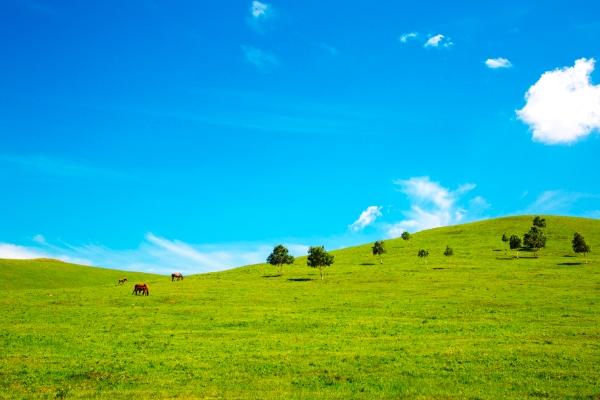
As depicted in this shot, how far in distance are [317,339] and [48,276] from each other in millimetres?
94856

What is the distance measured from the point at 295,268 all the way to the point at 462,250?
142 ft

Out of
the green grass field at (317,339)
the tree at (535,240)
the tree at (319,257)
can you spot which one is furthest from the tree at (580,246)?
the tree at (319,257)

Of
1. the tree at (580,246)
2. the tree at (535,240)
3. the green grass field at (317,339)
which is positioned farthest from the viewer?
the tree at (535,240)

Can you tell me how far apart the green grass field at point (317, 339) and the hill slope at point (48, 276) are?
36703 mm

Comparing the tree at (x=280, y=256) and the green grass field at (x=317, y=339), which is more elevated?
the tree at (x=280, y=256)

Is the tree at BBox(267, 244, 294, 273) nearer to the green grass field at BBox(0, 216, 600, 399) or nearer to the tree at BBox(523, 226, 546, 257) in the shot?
the green grass field at BBox(0, 216, 600, 399)

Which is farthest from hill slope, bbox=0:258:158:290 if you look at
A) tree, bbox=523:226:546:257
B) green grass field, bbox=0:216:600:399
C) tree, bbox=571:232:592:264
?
tree, bbox=571:232:592:264

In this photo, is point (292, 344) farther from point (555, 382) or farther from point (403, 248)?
point (403, 248)

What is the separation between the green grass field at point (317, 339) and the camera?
25453 mm

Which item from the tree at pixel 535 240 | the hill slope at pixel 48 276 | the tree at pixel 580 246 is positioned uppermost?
the tree at pixel 535 240

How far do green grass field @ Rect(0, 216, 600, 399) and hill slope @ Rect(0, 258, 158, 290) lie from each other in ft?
120

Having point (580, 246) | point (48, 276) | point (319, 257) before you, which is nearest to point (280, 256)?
point (319, 257)

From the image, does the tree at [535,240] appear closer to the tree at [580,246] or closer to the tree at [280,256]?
the tree at [580,246]

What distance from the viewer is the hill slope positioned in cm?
10438
